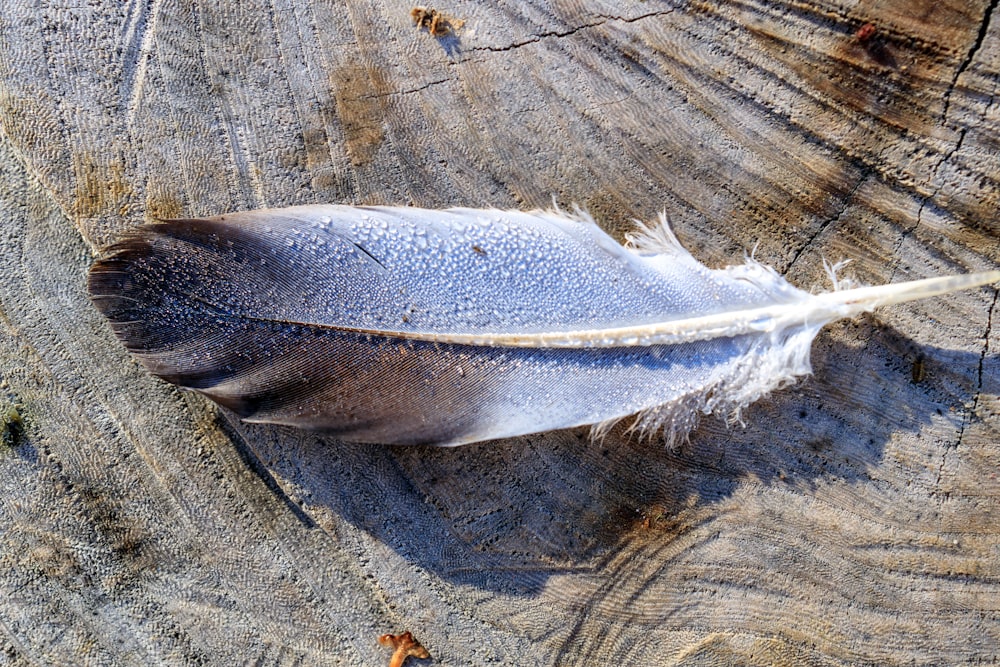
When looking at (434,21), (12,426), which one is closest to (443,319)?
(434,21)

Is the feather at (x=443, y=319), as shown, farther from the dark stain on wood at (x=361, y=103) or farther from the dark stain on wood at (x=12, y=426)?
the dark stain on wood at (x=12, y=426)

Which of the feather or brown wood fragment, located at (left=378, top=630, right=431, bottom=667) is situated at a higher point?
the feather

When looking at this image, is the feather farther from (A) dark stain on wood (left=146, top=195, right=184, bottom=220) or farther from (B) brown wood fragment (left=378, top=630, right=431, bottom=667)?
(B) brown wood fragment (left=378, top=630, right=431, bottom=667)

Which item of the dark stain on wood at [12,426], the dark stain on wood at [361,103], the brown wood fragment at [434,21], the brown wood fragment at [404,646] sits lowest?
the brown wood fragment at [404,646]

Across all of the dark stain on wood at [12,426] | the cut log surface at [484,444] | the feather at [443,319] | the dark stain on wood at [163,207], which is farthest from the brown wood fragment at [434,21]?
the dark stain on wood at [12,426]

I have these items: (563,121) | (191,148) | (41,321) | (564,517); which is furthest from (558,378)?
(41,321)

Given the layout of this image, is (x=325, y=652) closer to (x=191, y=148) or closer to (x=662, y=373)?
(x=662, y=373)

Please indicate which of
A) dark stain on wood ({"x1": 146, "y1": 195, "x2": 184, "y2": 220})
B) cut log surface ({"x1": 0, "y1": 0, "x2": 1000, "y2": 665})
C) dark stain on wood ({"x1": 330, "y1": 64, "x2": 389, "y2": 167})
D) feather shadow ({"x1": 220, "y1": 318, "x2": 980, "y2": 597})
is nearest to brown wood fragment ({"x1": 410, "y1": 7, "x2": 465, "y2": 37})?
cut log surface ({"x1": 0, "y1": 0, "x2": 1000, "y2": 665})
